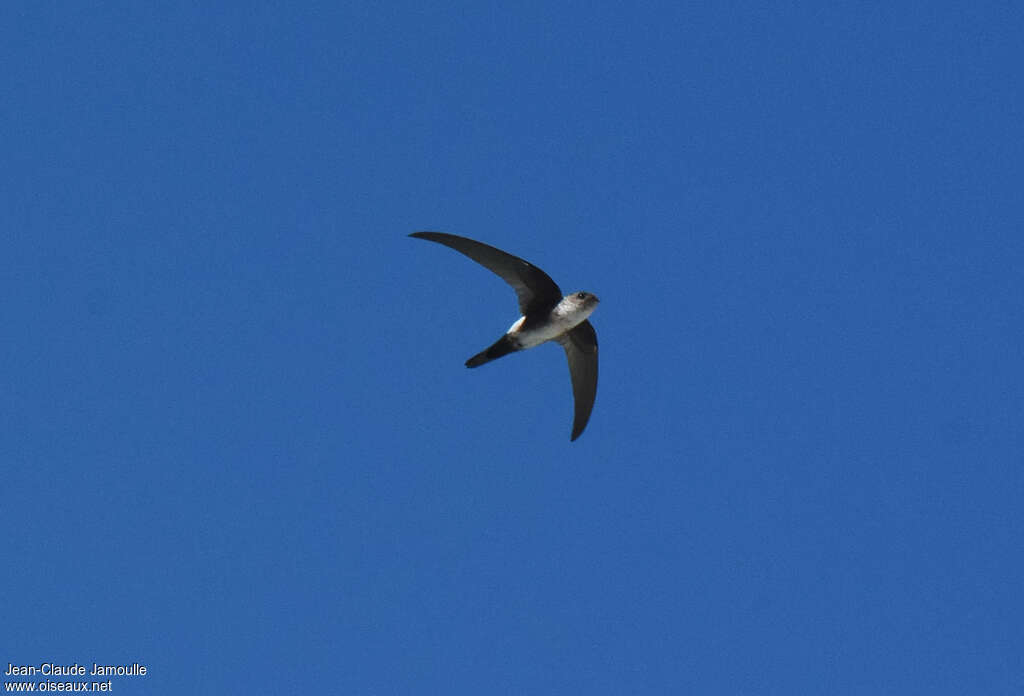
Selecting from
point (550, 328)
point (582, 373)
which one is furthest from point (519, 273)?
point (582, 373)

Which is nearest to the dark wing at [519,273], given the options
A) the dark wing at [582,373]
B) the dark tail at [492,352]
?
the dark tail at [492,352]

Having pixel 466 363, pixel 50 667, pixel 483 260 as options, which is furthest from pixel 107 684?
pixel 483 260

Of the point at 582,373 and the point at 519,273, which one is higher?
the point at 519,273

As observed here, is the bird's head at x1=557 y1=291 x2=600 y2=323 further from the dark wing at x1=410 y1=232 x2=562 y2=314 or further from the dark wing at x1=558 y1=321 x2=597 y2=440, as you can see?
the dark wing at x1=558 y1=321 x2=597 y2=440

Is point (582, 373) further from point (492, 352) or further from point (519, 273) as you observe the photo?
point (519, 273)

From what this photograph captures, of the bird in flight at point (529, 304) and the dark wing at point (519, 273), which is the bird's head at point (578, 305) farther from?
the dark wing at point (519, 273)

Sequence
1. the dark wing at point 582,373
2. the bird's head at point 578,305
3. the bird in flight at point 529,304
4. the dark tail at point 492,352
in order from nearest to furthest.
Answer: the bird in flight at point 529,304
the bird's head at point 578,305
the dark tail at point 492,352
the dark wing at point 582,373

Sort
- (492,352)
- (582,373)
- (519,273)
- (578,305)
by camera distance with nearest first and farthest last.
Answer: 1. (578,305)
2. (519,273)
3. (492,352)
4. (582,373)
